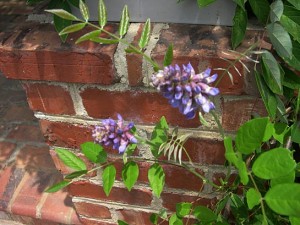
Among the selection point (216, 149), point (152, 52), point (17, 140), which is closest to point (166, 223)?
point (216, 149)

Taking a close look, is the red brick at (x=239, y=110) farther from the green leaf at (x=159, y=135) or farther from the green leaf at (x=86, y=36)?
the green leaf at (x=86, y=36)

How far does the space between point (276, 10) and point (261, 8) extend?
4 cm

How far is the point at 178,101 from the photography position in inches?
21.6

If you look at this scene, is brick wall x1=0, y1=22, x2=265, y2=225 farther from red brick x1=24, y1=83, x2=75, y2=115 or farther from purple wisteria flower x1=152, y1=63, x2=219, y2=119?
purple wisteria flower x1=152, y1=63, x2=219, y2=119

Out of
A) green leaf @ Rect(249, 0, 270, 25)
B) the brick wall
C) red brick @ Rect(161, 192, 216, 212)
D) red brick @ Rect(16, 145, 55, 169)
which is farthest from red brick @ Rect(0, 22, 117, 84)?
red brick @ Rect(16, 145, 55, 169)

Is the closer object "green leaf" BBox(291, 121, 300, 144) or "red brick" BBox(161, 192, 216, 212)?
"green leaf" BBox(291, 121, 300, 144)

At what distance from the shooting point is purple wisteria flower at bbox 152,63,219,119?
0.53 m

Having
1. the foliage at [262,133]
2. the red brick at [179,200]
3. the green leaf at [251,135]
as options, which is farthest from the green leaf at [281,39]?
the red brick at [179,200]

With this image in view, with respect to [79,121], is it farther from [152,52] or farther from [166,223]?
[166,223]

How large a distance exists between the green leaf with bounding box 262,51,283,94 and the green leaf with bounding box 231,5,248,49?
60 millimetres

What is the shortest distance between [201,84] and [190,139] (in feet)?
1.05

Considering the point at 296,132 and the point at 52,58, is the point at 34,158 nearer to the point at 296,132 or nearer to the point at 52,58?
the point at 52,58

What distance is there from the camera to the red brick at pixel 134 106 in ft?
2.63

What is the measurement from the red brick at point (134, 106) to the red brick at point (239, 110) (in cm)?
6
